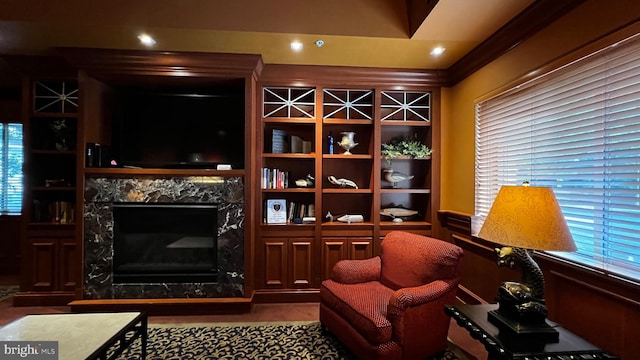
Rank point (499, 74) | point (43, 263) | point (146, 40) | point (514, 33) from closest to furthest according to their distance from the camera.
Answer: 1. point (514, 33)
2. point (499, 74)
3. point (146, 40)
4. point (43, 263)

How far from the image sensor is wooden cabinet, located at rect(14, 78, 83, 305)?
3.21 meters

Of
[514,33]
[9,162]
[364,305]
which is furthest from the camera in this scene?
[9,162]

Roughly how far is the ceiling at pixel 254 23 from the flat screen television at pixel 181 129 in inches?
24.1

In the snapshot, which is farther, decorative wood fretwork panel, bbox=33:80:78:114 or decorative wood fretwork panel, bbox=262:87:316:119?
decorative wood fretwork panel, bbox=262:87:316:119

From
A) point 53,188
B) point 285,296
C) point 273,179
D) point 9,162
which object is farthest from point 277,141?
point 9,162

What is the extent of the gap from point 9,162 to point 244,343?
441 cm

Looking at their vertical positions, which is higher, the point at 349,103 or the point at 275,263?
the point at 349,103

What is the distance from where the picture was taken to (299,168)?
3770 mm

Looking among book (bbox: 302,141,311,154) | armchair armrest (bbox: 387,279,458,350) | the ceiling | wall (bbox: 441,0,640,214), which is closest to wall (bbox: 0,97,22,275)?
the ceiling

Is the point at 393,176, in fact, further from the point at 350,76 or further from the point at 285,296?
the point at 285,296

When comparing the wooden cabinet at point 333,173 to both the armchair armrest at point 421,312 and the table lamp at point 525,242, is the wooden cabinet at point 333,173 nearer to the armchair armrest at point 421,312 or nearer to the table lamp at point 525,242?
the armchair armrest at point 421,312

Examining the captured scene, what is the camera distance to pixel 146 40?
2.75 metres

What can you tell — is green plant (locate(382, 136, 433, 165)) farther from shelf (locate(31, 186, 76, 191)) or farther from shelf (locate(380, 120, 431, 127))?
shelf (locate(31, 186, 76, 191))

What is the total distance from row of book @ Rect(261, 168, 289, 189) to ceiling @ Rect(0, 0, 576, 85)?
1324 millimetres
